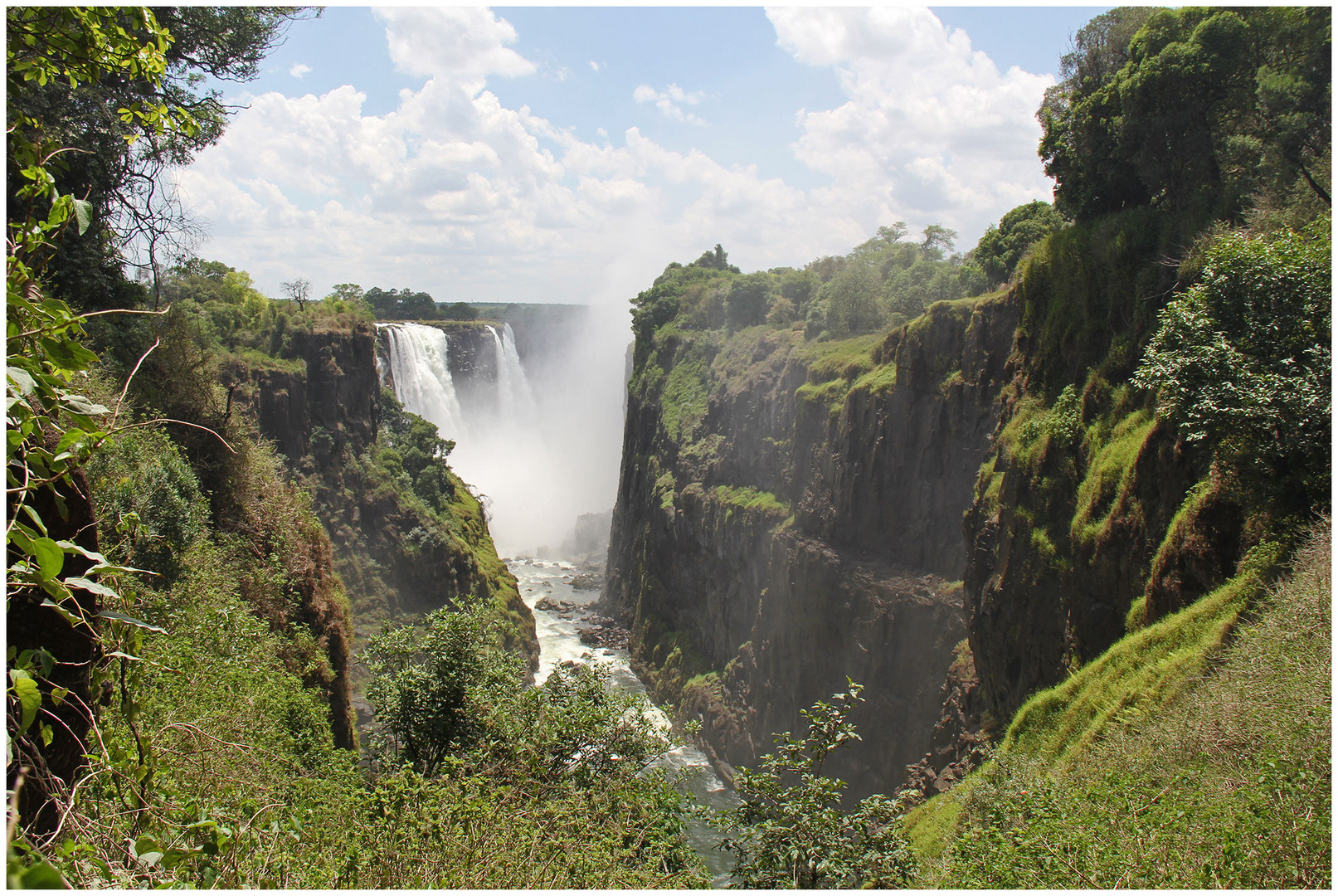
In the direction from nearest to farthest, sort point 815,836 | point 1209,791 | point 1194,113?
point 1209,791, point 815,836, point 1194,113

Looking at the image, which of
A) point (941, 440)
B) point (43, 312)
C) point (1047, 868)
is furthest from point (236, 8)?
point (941, 440)

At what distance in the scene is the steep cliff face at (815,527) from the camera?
27.1 m

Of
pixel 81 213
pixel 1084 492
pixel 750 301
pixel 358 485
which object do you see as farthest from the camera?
pixel 750 301

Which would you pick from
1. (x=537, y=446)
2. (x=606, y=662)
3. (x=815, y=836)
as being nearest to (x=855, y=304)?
(x=606, y=662)

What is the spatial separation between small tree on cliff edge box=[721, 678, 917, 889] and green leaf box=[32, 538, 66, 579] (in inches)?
342

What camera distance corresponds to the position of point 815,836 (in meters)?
9.98

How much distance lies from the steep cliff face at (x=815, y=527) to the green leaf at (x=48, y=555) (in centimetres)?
2606

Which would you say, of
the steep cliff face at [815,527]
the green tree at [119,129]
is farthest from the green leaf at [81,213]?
the steep cliff face at [815,527]

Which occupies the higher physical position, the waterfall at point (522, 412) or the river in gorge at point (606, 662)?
the waterfall at point (522, 412)

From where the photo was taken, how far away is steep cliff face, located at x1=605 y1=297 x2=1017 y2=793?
27141mm

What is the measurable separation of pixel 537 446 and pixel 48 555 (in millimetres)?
84088

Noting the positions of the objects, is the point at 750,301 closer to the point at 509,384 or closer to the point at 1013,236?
the point at 1013,236

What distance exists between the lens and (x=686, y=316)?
57.6 m

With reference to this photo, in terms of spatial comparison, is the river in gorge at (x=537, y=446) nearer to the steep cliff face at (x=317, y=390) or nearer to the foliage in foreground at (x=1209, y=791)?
the steep cliff face at (x=317, y=390)
